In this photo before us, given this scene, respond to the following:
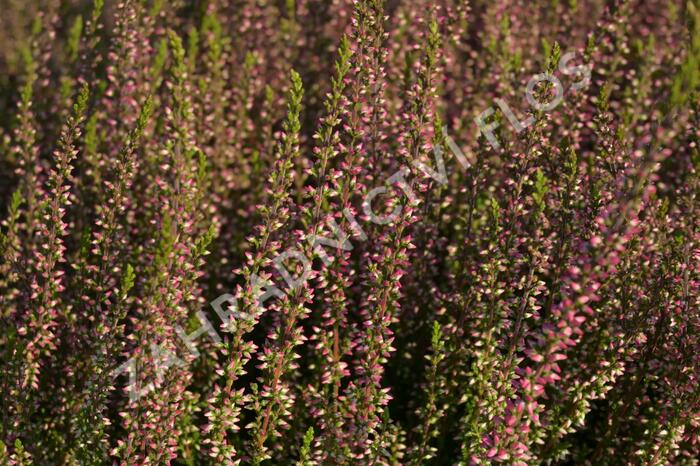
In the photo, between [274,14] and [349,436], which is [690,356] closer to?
[349,436]

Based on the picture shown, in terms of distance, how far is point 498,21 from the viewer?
491cm

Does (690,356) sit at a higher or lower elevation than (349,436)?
higher

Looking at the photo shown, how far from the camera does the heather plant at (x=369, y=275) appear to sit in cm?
273

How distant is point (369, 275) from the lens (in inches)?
117


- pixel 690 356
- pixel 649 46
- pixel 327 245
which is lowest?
pixel 690 356

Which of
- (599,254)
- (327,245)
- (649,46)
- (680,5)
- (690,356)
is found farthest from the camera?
(680,5)

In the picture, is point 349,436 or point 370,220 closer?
point 349,436

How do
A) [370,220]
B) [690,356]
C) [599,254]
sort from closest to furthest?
[599,254] < [690,356] < [370,220]

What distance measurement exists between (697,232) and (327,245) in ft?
5.09

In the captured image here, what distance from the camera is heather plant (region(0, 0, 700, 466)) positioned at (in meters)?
2.73

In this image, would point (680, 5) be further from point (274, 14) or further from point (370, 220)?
point (370, 220)

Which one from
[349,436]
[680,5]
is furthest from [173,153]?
[680,5]

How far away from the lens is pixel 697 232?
302 cm

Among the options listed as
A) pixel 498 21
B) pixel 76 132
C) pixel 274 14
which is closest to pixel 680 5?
pixel 498 21
